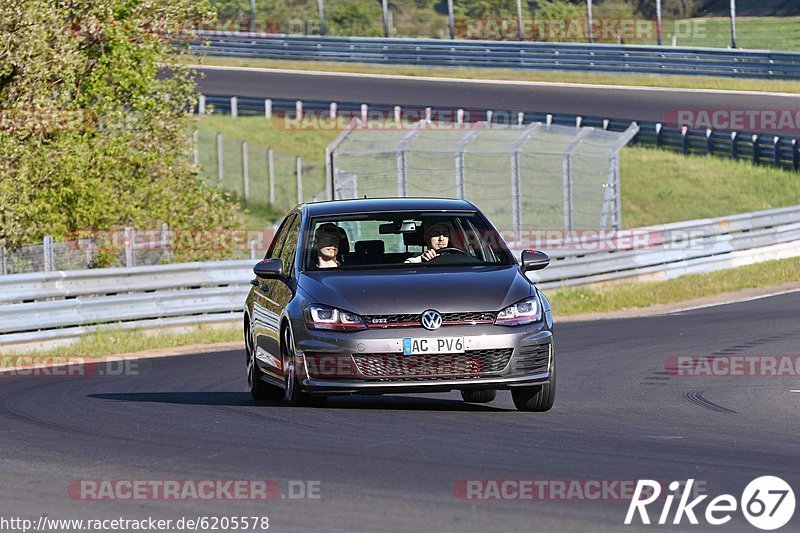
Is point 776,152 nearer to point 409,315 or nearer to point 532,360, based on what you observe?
point 532,360

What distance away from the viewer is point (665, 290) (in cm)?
2617

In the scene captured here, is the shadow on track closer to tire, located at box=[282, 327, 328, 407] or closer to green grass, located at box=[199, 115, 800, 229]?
tire, located at box=[282, 327, 328, 407]

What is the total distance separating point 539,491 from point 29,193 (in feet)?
55.7

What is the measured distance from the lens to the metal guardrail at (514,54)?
1740 inches

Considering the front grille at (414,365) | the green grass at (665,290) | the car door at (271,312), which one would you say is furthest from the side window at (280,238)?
the green grass at (665,290)

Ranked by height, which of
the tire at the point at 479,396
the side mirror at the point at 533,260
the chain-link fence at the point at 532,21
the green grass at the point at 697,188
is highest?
the side mirror at the point at 533,260

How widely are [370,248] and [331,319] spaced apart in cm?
106

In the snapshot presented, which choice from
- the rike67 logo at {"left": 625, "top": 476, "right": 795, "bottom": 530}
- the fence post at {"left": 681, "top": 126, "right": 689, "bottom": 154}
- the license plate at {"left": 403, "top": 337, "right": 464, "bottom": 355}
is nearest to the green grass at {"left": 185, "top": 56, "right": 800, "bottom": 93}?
the fence post at {"left": 681, "top": 126, "right": 689, "bottom": 154}

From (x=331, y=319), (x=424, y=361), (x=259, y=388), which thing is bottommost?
(x=259, y=388)

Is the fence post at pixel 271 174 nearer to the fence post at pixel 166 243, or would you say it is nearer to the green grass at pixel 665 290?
the green grass at pixel 665 290

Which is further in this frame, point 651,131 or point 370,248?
point 651,131

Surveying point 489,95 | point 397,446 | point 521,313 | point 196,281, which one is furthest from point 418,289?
point 489,95

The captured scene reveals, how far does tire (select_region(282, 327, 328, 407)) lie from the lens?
10930mm

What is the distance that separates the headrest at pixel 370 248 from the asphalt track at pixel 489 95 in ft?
97.0
